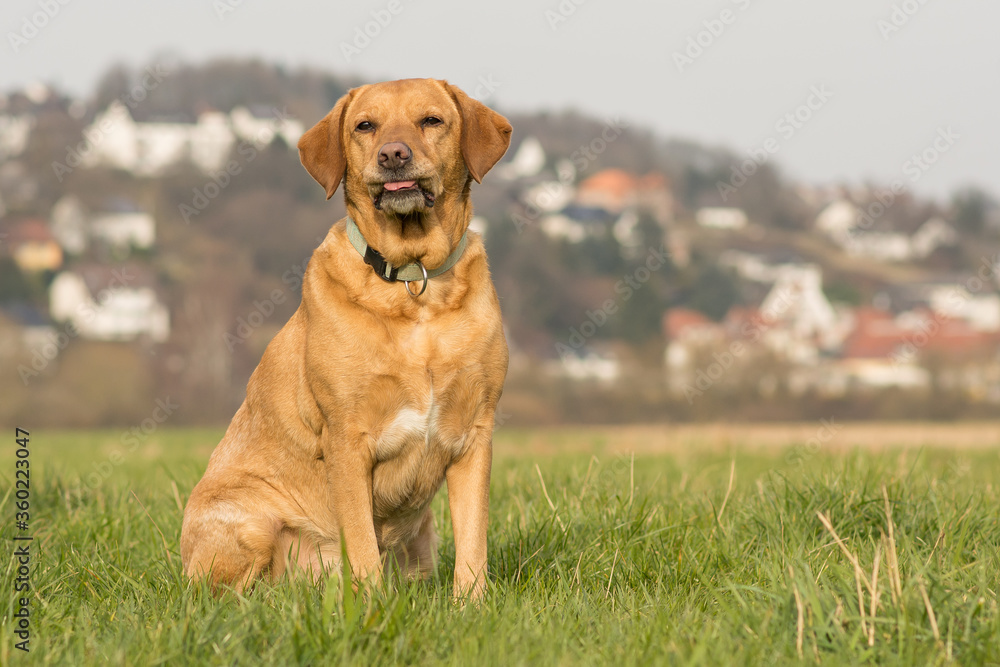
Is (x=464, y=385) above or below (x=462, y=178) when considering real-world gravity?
below

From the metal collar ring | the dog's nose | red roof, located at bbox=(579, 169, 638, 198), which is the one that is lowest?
red roof, located at bbox=(579, 169, 638, 198)

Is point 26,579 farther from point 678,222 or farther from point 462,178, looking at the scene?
point 678,222

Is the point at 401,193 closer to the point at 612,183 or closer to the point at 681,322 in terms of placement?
the point at 681,322

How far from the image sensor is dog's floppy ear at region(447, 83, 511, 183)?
13.6 feet

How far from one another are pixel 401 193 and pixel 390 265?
1.02 feet

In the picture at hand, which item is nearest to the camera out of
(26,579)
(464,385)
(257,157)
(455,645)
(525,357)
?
(455,645)

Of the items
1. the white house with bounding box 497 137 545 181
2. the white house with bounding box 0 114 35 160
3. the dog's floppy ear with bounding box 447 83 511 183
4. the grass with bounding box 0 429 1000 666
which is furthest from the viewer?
the white house with bounding box 497 137 545 181

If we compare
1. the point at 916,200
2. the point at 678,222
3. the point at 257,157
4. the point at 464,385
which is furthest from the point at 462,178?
the point at 916,200

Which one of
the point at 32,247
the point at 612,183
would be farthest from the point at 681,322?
the point at 612,183

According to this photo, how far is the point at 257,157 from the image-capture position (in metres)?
79.2

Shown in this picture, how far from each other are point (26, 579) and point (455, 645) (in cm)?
184

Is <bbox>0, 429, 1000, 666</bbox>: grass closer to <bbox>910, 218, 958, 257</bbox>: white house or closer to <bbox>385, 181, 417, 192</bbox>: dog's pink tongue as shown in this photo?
<bbox>385, 181, 417, 192</bbox>: dog's pink tongue

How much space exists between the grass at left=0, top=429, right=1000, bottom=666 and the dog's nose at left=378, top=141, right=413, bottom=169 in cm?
168

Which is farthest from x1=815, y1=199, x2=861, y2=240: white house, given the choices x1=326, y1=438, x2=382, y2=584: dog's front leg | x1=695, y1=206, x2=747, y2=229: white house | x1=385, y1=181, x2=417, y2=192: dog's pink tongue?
x1=326, y1=438, x2=382, y2=584: dog's front leg
